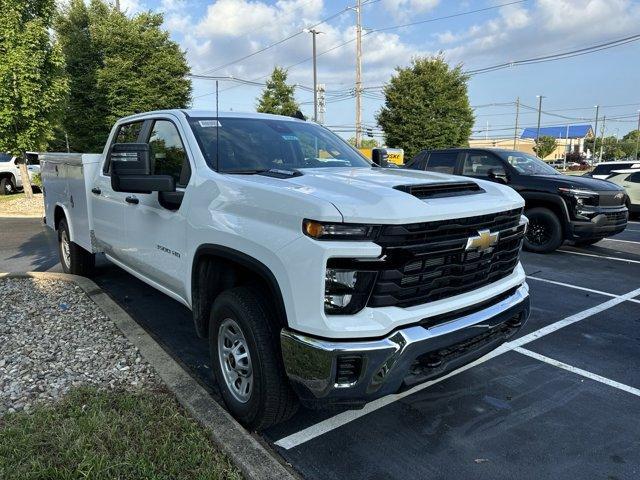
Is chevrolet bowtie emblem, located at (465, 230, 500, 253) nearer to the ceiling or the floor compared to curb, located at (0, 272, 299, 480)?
nearer to the ceiling

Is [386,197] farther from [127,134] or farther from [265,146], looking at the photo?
Result: [127,134]

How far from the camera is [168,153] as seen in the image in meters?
3.90

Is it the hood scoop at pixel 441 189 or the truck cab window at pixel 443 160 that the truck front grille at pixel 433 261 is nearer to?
the hood scoop at pixel 441 189

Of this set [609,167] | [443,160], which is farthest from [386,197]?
[609,167]

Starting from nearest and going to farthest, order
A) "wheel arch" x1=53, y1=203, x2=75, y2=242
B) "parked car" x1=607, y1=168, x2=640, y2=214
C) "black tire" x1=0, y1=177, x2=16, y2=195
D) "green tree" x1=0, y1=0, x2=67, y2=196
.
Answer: "wheel arch" x1=53, y1=203, x2=75, y2=242 → "green tree" x1=0, y1=0, x2=67, y2=196 → "parked car" x1=607, y1=168, x2=640, y2=214 → "black tire" x1=0, y1=177, x2=16, y2=195

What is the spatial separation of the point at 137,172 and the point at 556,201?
7171 mm

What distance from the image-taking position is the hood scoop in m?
2.68

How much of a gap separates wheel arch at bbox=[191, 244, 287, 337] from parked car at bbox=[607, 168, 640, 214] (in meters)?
14.0

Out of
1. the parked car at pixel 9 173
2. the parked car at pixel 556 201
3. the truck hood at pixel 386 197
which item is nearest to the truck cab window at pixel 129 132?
the truck hood at pixel 386 197

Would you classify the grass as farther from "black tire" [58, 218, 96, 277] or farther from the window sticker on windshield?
"black tire" [58, 218, 96, 277]

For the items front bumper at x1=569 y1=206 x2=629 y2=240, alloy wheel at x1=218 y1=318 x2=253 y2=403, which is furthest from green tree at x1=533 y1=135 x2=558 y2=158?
alloy wheel at x1=218 y1=318 x2=253 y2=403

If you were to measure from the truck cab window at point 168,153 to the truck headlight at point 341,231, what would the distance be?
4.88 feet

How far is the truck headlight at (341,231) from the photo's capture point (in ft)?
7.58

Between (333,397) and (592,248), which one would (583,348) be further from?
(592,248)
